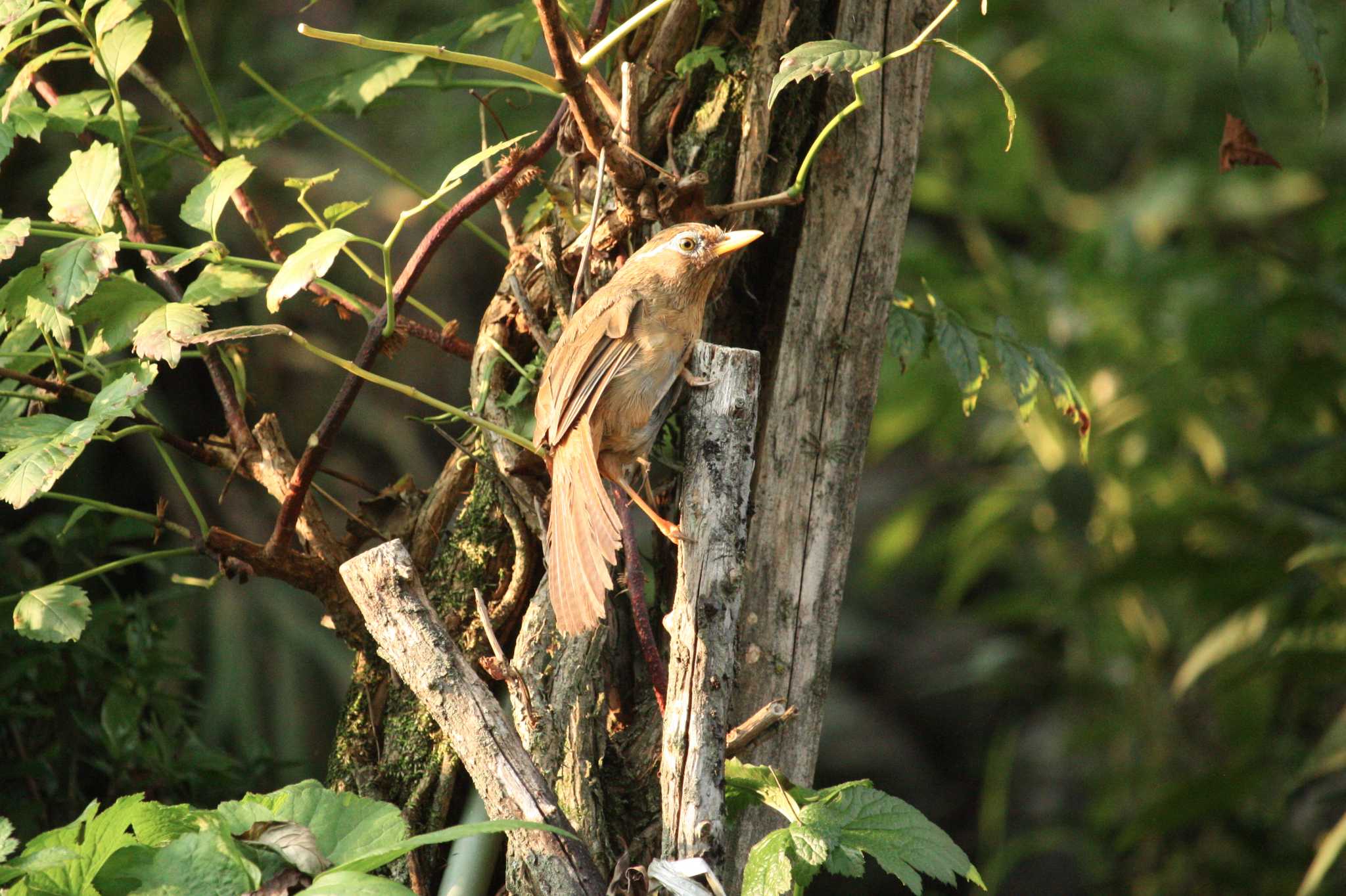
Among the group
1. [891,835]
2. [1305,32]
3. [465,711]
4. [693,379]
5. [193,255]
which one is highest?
[1305,32]

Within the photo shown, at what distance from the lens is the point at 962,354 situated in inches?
87.8

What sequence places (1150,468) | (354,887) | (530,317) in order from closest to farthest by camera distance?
1. (354,887)
2. (530,317)
3. (1150,468)

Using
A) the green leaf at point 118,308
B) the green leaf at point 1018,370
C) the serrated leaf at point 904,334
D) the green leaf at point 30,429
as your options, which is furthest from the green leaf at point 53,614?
the green leaf at point 1018,370

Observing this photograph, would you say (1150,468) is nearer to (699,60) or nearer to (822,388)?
(822,388)

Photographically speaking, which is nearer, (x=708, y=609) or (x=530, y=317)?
(x=708, y=609)

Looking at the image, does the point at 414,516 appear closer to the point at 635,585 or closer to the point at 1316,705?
the point at 635,585

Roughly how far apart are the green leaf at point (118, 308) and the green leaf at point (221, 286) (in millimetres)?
54

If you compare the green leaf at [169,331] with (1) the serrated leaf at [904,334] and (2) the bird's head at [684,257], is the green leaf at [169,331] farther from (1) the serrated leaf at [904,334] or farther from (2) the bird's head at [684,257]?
(1) the serrated leaf at [904,334]

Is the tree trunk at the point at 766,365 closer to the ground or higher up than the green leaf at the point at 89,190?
closer to the ground

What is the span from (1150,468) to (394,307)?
3.53 meters

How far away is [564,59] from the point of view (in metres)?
1.69

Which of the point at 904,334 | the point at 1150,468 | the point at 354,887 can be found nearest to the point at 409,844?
the point at 354,887

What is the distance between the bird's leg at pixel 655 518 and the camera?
5.60ft

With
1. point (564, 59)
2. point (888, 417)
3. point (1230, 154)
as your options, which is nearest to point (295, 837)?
point (564, 59)
